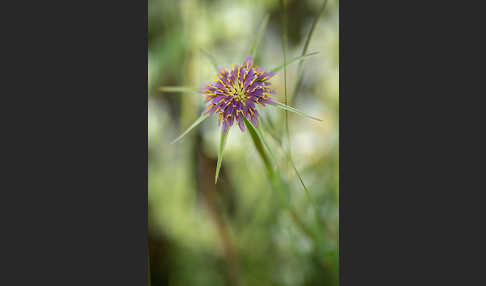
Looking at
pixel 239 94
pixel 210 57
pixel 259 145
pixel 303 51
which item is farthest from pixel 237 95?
pixel 303 51

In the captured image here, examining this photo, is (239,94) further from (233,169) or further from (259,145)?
(233,169)

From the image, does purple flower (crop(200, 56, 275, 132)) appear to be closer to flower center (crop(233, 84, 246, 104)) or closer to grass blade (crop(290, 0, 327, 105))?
flower center (crop(233, 84, 246, 104))

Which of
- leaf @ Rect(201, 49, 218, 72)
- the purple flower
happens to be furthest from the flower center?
leaf @ Rect(201, 49, 218, 72)

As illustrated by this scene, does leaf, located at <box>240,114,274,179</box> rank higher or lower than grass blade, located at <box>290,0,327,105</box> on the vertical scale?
lower

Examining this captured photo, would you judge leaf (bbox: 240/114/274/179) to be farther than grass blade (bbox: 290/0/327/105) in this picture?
No

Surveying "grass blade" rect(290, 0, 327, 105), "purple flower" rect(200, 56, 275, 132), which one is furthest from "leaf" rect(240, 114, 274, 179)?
"grass blade" rect(290, 0, 327, 105)

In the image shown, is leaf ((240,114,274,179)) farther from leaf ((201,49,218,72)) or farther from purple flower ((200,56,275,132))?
leaf ((201,49,218,72))

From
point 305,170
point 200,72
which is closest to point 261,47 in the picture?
point 200,72
